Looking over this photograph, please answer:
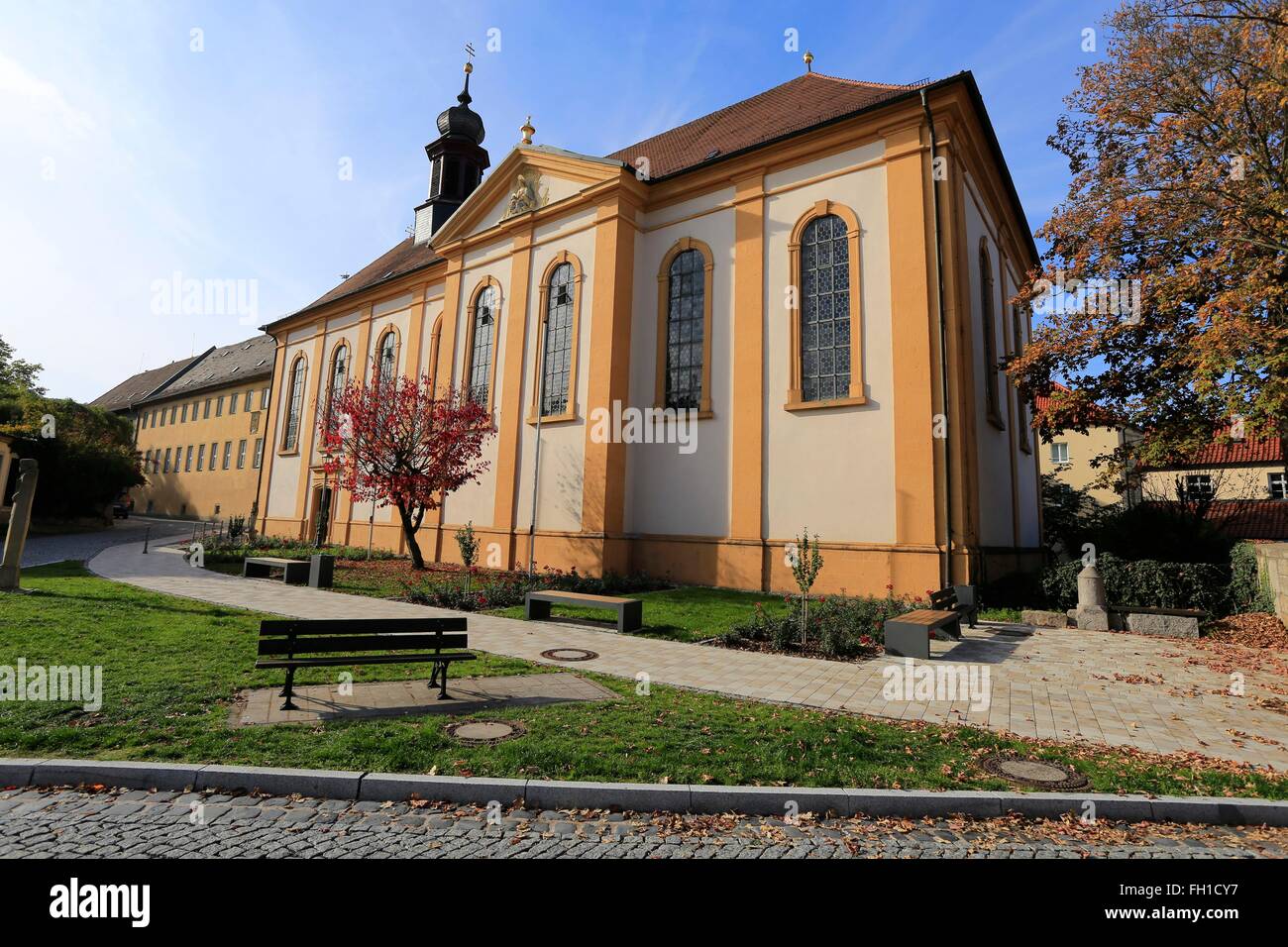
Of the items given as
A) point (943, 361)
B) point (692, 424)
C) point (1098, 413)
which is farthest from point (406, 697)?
point (1098, 413)

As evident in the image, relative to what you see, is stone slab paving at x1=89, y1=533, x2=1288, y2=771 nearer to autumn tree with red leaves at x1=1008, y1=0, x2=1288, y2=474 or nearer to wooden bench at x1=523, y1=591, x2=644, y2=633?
wooden bench at x1=523, y1=591, x2=644, y2=633

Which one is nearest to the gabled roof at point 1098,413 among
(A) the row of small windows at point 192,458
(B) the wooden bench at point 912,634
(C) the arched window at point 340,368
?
(B) the wooden bench at point 912,634

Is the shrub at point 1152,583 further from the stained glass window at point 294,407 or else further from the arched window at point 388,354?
the stained glass window at point 294,407

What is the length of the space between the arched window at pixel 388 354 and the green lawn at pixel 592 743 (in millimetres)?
21650

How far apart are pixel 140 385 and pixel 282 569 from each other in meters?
59.9

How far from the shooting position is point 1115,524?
16125 millimetres

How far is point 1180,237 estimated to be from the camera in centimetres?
1386

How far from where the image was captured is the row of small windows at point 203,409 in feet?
140

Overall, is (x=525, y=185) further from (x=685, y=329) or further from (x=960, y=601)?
(x=960, y=601)

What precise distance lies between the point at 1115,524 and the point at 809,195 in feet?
37.5
